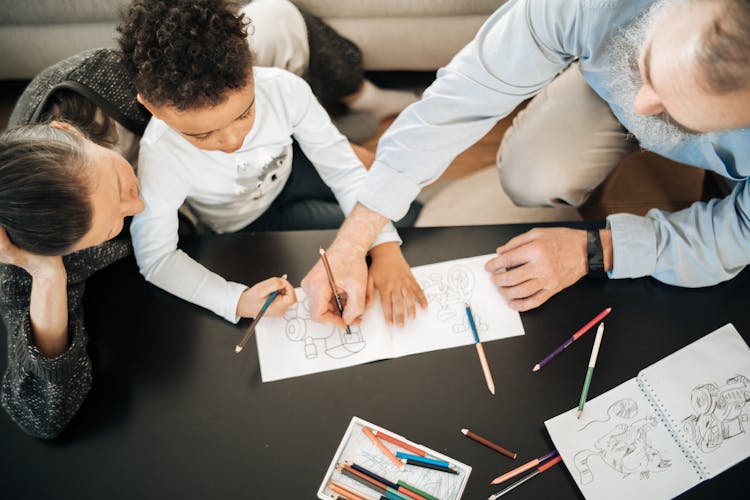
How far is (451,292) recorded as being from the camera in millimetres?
954

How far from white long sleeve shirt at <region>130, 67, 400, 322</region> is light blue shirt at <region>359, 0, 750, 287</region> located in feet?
0.45

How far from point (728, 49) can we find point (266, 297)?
717 mm

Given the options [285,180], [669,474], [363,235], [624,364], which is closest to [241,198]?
[285,180]

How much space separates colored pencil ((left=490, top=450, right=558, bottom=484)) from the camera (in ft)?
2.57

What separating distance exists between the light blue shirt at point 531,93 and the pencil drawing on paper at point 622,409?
211 millimetres

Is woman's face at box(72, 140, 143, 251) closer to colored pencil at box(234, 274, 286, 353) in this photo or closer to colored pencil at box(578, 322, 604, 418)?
colored pencil at box(234, 274, 286, 353)

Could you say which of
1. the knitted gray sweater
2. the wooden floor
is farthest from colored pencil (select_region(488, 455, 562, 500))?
the wooden floor

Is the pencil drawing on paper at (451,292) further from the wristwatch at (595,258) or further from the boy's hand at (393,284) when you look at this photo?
the wristwatch at (595,258)

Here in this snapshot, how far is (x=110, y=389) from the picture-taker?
88 centimetres

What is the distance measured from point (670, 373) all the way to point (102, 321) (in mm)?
915

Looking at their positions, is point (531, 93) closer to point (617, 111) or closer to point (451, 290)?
point (617, 111)

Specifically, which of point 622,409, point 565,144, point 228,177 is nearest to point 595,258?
point 622,409

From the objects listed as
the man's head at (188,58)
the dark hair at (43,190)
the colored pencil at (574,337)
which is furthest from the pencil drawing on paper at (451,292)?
the dark hair at (43,190)

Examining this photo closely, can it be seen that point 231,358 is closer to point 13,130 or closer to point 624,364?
point 13,130
